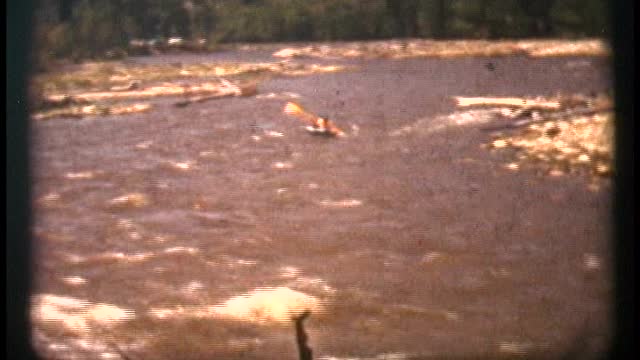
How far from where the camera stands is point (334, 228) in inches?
50.8

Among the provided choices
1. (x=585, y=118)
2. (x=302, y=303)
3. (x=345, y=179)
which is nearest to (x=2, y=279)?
(x=302, y=303)

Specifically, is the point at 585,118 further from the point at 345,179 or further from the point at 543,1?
the point at 345,179

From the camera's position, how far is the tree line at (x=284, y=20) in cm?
133

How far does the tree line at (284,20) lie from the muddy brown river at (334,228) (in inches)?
2.9

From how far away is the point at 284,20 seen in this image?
1.37 metres

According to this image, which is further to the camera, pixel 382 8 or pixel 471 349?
pixel 382 8

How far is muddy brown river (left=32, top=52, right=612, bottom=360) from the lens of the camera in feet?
Result: 4.05

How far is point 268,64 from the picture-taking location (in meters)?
1.40

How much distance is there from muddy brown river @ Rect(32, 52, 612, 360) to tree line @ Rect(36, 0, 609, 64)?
73 millimetres

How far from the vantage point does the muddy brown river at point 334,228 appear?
124cm

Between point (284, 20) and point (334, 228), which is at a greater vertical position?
point (284, 20)

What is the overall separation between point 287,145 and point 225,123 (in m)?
0.14

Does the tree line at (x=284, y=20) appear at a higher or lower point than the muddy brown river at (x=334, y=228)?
higher

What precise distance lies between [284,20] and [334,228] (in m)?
0.45
